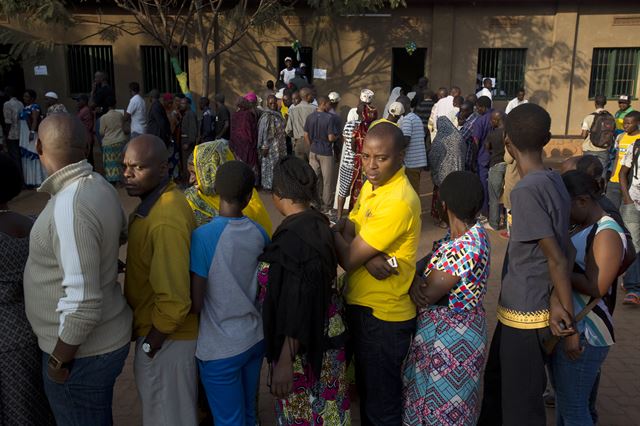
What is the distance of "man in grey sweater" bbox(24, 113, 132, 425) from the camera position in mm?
2184

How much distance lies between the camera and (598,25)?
1422cm

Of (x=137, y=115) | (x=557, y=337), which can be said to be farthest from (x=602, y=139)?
(x=137, y=115)

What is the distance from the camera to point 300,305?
2.37 metres

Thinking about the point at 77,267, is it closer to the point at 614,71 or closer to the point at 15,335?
the point at 15,335

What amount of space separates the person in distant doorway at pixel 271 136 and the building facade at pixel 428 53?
462 cm

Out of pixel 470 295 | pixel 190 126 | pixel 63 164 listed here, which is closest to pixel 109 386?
pixel 63 164

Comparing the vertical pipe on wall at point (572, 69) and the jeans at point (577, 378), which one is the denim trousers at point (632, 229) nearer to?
the jeans at point (577, 378)

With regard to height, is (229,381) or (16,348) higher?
(16,348)

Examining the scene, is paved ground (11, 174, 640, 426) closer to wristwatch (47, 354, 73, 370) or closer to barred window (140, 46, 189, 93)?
wristwatch (47, 354, 73, 370)

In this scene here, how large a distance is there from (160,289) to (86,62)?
550 inches

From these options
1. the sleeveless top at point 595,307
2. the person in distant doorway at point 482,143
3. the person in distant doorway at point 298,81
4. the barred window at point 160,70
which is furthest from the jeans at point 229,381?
the barred window at point 160,70

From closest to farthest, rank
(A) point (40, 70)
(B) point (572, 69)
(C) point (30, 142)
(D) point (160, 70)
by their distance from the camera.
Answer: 1. (C) point (30, 142)
2. (A) point (40, 70)
3. (B) point (572, 69)
4. (D) point (160, 70)

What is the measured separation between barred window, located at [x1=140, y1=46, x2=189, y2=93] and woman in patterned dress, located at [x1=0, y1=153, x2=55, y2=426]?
12802 millimetres

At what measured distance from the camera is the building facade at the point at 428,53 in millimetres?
14273
